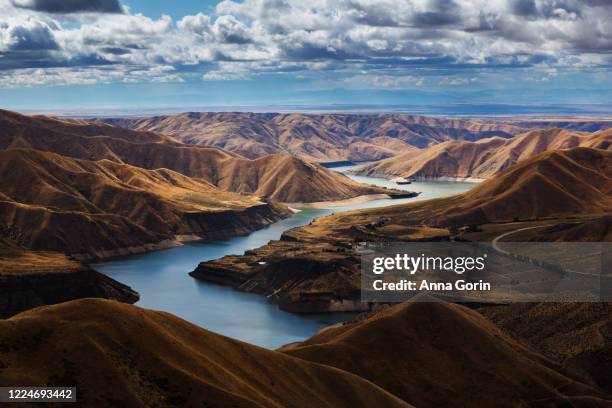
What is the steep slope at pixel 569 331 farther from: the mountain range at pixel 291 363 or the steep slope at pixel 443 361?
the steep slope at pixel 443 361

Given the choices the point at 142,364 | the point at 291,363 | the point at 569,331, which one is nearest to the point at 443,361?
the point at 291,363

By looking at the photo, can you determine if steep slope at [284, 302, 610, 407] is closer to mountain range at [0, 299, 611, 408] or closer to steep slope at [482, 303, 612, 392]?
mountain range at [0, 299, 611, 408]

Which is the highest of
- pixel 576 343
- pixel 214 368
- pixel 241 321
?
pixel 214 368

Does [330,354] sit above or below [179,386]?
below

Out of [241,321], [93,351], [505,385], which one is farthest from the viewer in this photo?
[241,321]

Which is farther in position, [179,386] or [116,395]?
[179,386]

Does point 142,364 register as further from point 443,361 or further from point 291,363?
point 443,361

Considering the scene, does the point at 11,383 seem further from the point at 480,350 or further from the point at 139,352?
the point at 480,350

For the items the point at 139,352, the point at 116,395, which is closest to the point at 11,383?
the point at 116,395
